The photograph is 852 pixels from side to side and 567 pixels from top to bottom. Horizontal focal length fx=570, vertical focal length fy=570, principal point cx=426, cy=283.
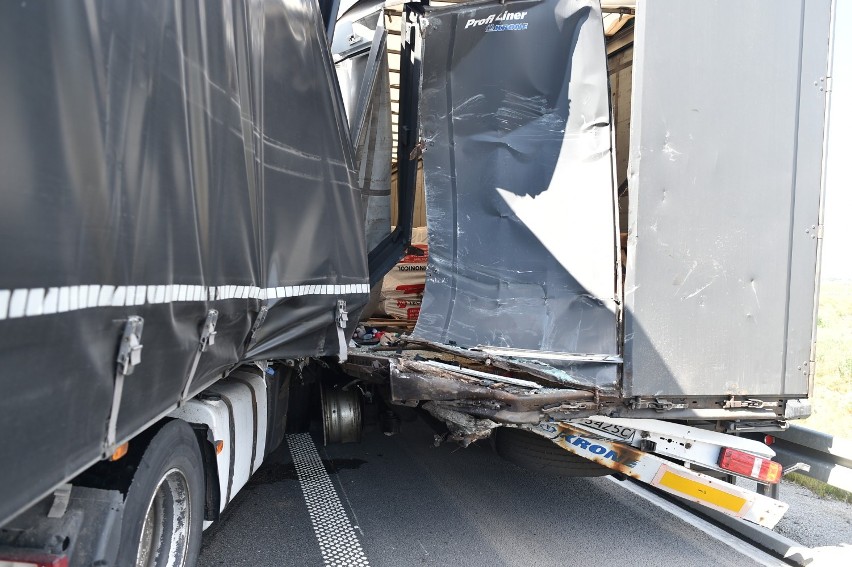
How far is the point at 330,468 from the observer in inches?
206

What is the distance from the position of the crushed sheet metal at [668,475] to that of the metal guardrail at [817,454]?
19.5 inches

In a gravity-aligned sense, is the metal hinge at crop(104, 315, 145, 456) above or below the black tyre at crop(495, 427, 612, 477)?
above

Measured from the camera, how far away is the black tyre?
12.8 ft

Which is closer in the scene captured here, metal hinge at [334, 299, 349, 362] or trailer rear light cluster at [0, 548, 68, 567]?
trailer rear light cluster at [0, 548, 68, 567]

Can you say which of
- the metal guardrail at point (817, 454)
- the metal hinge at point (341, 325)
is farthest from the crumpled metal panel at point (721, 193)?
the metal hinge at point (341, 325)

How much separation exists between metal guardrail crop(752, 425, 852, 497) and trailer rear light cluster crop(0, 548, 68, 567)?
168 inches

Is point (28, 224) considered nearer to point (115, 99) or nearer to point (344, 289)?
point (115, 99)

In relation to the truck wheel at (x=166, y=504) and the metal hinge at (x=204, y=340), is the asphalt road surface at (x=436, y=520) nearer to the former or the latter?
the truck wheel at (x=166, y=504)

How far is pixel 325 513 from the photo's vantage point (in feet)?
14.2

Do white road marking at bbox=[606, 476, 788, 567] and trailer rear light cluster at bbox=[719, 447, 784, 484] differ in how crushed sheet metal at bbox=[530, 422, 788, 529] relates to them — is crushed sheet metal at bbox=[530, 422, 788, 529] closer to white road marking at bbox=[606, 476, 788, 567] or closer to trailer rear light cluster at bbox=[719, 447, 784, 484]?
trailer rear light cluster at bbox=[719, 447, 784, 484]

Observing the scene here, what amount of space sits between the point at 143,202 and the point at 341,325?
1.96 metres

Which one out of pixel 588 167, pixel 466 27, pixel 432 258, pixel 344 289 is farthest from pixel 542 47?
pixel 344 289

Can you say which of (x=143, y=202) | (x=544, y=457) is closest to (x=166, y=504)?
(x=143, y=202)

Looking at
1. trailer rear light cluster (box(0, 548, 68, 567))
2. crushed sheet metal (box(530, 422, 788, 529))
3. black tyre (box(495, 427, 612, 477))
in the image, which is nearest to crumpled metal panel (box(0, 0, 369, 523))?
trailer rear light cluster (box(0, 548, 68, 567))
